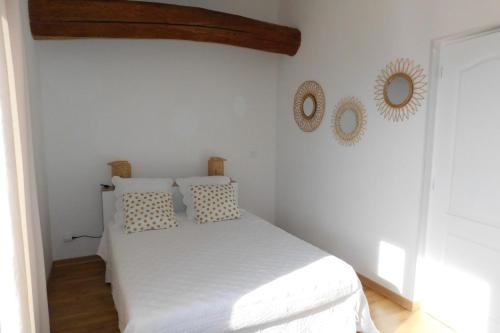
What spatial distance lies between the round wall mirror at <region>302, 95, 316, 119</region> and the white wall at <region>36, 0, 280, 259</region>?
59 cm

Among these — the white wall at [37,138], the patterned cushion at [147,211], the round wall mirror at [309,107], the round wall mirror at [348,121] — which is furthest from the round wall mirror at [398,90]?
the white wall at [37,138]

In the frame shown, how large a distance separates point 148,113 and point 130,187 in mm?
820

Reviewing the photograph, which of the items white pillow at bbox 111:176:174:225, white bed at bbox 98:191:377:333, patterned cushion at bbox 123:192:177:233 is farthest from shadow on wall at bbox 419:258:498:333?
white pillow at bbox 111:176:174:225

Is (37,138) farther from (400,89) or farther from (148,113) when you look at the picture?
(400,89)

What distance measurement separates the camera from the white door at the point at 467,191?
1992 mm

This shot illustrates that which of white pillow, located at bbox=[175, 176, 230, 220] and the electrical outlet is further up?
white pillow, located at bbox=[175, 176, 230, 220]

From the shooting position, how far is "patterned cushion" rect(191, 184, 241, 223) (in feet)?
9.91

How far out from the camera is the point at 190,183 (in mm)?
3301

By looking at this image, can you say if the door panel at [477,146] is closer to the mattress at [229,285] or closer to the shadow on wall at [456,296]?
the shadow on wall at [456,296]

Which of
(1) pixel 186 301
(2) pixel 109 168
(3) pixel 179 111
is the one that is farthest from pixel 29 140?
(3) pixel 179 111

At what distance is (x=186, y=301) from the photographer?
66.0 inches

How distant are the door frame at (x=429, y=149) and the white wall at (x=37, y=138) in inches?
112

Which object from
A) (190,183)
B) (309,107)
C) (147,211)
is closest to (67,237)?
(147,211)

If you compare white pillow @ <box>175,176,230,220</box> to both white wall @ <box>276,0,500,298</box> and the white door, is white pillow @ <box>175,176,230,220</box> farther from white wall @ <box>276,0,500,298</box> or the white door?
the white door
